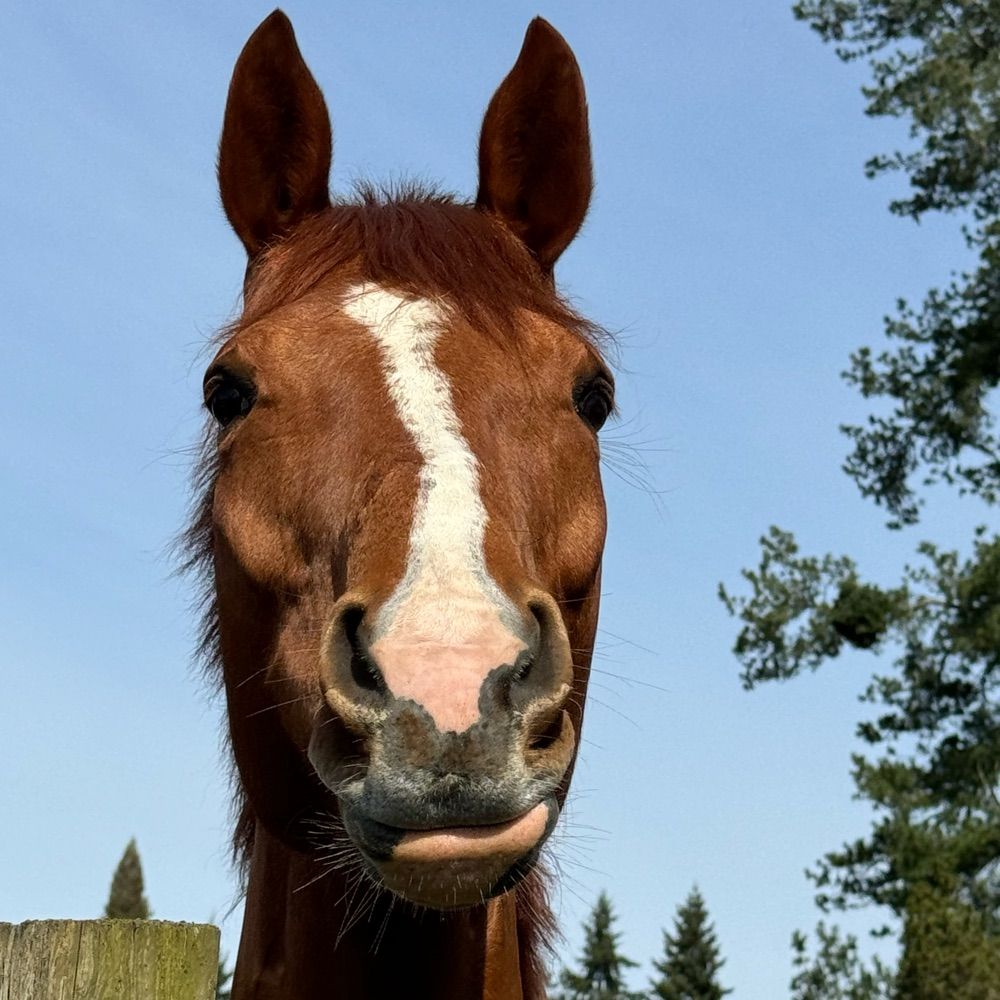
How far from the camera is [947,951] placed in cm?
1625

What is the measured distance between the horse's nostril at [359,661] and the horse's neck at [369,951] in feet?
2.91

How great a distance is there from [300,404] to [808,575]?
56.5 ft

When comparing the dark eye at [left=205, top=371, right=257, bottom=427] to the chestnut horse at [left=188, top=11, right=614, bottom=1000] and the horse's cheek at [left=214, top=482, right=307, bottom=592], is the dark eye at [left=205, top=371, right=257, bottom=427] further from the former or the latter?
the horse's cheek at [left=214, top=482, right=307, bottom=592]

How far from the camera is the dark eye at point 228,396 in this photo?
337cm

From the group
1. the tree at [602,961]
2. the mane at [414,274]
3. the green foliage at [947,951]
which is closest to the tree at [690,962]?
the tree at [602,961]

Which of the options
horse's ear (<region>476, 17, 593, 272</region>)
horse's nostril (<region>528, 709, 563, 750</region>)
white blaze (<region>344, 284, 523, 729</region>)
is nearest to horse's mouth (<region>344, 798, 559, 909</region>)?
horse's nostril (<region>528, 709, 563, 750</region>)

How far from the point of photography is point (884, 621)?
63.1 feet

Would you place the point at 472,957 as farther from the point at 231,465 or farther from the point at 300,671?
the point at 231,465

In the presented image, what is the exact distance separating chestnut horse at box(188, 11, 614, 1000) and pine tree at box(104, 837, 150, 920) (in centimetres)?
4147

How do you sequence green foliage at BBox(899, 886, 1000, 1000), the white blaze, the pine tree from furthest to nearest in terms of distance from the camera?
1. the pine tree
2. green foliage at BBox(899, 886, 1000, 1000)
3. the white blaze

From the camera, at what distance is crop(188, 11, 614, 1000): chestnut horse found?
242 cm

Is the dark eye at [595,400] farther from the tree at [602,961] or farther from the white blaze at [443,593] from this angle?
the tree at [602,961]

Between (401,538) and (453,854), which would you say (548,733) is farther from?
(401,538)

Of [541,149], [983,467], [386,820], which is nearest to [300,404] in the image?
[386,820]
